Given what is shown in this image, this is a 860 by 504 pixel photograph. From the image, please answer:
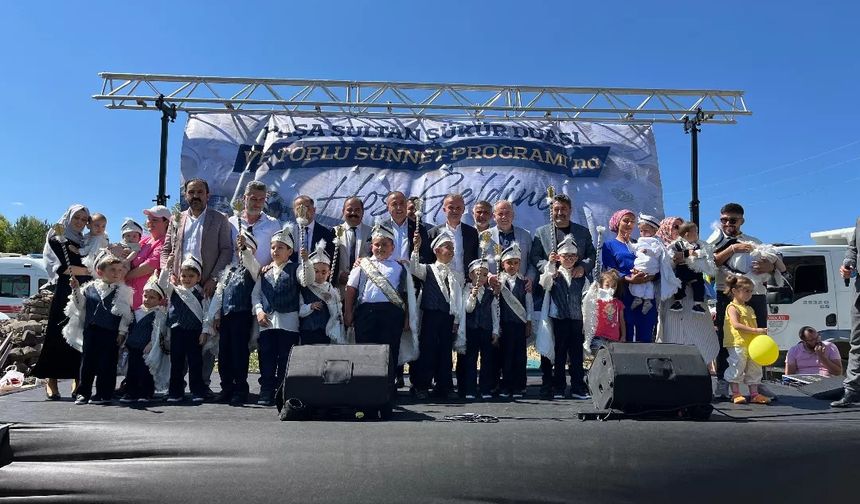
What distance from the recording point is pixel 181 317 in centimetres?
407

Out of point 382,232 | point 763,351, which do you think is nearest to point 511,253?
point 382,232

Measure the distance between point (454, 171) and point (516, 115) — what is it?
1.18 meters


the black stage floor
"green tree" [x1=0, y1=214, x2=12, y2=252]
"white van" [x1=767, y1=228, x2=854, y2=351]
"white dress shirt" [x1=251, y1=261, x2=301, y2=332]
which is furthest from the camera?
"green tree" [x1=0, y1=214, x2=12, y2=252]

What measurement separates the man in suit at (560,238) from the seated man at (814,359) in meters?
2.77

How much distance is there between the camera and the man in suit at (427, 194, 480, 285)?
469 centimetres

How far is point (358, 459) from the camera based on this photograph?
244cm

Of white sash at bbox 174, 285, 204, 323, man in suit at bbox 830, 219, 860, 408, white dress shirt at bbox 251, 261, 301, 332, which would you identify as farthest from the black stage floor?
white sash at bbox 174, 285, 204, 323

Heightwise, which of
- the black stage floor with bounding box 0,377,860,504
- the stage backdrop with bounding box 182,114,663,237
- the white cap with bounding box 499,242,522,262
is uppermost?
the stage backdrop with bounding box 182,114,663,237

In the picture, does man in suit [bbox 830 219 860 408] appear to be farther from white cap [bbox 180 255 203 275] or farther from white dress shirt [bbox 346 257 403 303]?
white cap [bbox 180 255 203 275]

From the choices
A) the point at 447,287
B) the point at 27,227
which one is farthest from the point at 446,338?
the point at 27,227

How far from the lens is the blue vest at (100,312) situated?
4031 mm

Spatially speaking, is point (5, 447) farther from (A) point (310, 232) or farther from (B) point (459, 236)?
(B) point (459, 236)

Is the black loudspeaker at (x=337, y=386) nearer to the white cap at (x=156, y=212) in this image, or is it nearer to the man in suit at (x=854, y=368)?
the white cap at (x=156, y=212)

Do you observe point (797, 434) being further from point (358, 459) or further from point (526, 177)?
point (526, 177)
